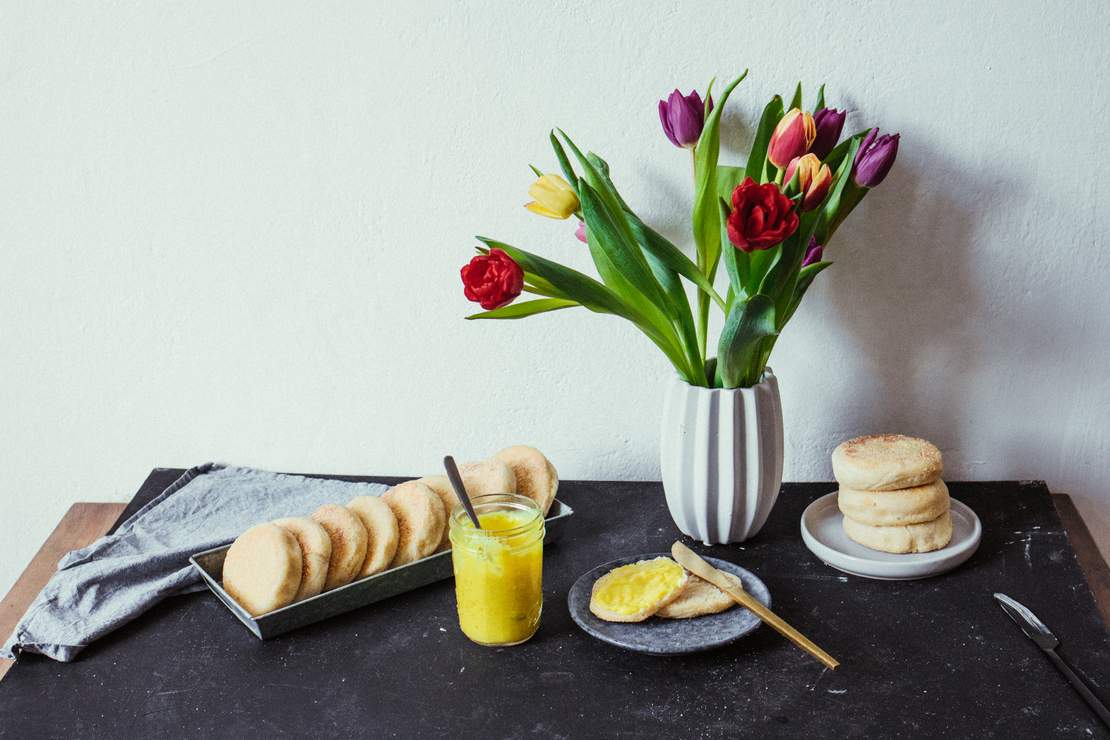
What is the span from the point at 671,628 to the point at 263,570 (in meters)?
0.41

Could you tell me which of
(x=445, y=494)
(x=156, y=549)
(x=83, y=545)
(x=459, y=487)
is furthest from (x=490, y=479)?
(x=83, y=545)

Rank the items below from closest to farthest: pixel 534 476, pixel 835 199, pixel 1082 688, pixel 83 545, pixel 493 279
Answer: pixel 1082 688 → pixel 493 279 → pixel 835 199 → pixel 534 476 → pixel 83 545

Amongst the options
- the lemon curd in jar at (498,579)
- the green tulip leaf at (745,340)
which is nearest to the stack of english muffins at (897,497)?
the green tulip leaf at (745,340)

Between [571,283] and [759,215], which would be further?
[571,283]

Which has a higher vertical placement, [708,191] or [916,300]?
[708,191]

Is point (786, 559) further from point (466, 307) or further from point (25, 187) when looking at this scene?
point (25, 187)

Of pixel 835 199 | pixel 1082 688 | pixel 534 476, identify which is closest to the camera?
pixel 1082 688

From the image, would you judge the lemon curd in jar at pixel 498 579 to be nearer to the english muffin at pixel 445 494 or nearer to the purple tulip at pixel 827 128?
the english muffin at pixel 445 494

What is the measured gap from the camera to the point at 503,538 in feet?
3.05

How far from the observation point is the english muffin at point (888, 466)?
1.02m

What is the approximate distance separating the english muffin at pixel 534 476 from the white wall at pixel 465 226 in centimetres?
15

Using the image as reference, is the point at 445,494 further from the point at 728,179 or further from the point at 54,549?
the point at 54,549

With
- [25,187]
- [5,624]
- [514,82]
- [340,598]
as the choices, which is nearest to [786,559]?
[340,598]

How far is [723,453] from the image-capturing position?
3.51 feet
